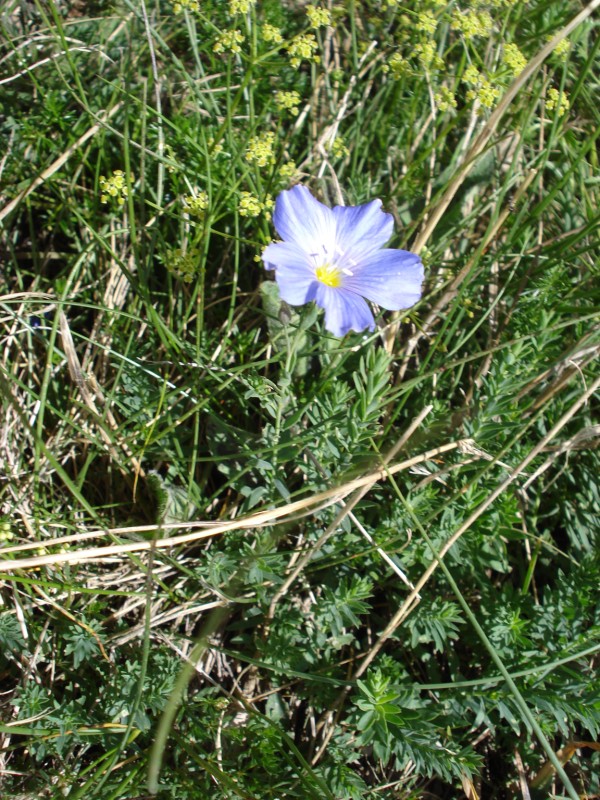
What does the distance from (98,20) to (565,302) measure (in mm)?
1989

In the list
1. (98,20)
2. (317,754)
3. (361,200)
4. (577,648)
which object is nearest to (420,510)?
(577,648)

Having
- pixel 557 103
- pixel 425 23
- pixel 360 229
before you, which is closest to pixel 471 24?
pixel 425 23

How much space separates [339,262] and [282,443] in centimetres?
54

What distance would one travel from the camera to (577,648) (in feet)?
7.09

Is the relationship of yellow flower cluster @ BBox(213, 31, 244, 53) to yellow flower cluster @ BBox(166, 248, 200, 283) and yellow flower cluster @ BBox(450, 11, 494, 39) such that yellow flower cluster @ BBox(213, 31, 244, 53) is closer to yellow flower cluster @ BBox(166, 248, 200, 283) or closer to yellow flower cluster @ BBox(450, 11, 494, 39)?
yellow flower cluster @ BBox(166, 248, 200, 283)

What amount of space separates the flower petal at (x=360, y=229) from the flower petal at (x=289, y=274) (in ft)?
0.94

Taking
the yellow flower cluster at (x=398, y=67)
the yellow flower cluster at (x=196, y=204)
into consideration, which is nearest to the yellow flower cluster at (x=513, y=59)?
the yellow flower cluster at (x=398, y=67)

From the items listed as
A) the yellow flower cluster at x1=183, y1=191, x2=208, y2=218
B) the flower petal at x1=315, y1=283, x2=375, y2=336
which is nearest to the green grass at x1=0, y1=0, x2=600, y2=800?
the yellow flower cluster at x1=183, y1=191, x2=208, y2=218

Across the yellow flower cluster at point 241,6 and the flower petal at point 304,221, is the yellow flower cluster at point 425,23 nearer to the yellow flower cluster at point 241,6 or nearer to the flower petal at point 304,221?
the yellow flower cluster at point 241,6

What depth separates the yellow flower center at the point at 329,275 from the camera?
1924mm

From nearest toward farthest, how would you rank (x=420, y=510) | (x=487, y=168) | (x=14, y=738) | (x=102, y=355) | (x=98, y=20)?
(x=14, y=738)
(x=420, y=510)
(x=102, y=355)
(x=98, y=20)
(x=487, y=168)

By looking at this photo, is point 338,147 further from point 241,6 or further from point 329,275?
point 329,275

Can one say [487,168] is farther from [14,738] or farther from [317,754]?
[14,738]

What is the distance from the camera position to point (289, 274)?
167 centimetres
